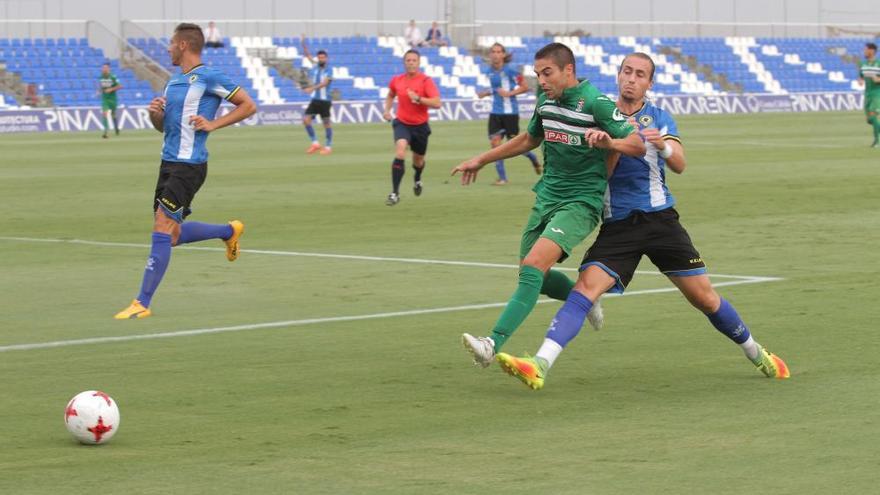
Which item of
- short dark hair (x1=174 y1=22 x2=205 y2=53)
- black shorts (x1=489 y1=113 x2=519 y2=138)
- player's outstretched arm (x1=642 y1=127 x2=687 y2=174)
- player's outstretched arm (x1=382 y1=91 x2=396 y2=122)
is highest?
short dark hair (x1=174 y1=22 x2=205 y2=53)

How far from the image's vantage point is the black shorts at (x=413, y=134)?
2205 cm

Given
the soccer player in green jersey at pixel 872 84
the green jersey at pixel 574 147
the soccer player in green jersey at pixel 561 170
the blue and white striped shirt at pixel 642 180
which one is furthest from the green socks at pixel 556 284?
the soccer player in green jersey at pixel 872 84

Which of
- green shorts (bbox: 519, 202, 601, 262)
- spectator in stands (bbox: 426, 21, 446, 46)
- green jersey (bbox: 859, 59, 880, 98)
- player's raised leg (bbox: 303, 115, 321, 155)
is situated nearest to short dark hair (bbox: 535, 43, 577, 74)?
green shorts (bbox: 519, 202, 601, 262)

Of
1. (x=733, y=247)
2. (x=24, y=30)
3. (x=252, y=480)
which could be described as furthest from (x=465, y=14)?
(x=252, y=480)

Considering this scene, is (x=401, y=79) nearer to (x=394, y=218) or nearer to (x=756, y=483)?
(x=394, y=218)

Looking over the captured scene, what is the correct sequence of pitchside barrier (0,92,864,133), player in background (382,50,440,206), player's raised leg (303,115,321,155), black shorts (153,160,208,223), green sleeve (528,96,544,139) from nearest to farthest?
1. green sleeve (528,96,544,139)
2. black shorts (153,160,208,223)
3. player in background (382,50,440,206)
4. player's raised leg (303,115,321,155)
5. pitchside barrier (0,92,864,133)

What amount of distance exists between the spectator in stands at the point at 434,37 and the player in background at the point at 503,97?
1441 inches

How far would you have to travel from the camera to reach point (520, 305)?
841 centimetres

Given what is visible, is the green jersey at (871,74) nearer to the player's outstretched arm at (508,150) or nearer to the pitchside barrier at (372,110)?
the pitchside barrier at (372,110)

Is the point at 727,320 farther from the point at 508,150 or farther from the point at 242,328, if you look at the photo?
the point at 242,328

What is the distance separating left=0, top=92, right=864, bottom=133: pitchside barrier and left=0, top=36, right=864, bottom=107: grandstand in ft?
8.07

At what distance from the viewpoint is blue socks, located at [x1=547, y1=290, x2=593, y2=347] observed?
26.9 ft

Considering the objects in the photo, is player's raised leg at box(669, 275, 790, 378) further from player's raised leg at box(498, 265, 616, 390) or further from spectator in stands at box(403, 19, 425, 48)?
spectator in stands at box(403, 19, 425, 48)

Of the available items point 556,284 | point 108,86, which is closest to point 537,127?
point 556,284
